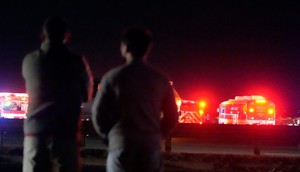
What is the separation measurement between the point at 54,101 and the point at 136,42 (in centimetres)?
83

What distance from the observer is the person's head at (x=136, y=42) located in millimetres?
4719

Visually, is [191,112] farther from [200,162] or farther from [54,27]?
[54,27]

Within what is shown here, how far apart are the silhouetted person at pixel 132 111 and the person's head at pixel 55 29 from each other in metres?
0.56

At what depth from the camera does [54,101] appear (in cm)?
473

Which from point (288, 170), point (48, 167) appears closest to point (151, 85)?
point (48, 167)

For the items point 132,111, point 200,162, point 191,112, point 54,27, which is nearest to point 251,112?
point 191,112

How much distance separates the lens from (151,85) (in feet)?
15.4

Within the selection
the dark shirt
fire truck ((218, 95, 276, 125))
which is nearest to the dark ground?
the dark shirt

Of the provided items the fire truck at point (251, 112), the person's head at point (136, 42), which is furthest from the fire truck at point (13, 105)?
the person's head at point (136, 42)

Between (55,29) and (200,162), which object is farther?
(200,162)

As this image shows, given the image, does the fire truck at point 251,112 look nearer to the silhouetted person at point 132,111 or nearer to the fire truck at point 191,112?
the fire truck at point 191,112

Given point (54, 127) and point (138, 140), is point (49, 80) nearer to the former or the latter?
point (54, 127)

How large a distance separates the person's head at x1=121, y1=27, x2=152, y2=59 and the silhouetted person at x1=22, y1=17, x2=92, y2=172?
1.52 ft

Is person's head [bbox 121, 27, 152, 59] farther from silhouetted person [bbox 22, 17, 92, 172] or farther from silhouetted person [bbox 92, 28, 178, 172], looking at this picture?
silhouetted person [bbox 22, 17, 92, 172]
